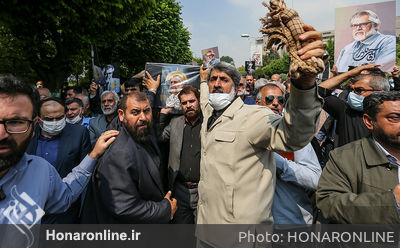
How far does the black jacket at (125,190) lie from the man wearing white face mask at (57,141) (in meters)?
0.77

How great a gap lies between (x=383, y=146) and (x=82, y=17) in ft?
29.3

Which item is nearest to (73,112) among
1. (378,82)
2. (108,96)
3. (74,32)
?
(108,96)

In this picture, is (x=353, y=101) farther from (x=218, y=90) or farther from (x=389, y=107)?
(x=218, y=90)

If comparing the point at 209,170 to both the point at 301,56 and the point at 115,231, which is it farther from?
the point at 301,56

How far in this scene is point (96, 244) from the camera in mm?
2248

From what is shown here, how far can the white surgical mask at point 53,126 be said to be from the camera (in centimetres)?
288

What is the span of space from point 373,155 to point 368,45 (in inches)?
117

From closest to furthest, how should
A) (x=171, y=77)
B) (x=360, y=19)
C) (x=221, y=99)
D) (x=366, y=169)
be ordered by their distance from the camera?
(x=366, y=169), (x=221, y=99), (x=360, y=19), (x=171, y=77)

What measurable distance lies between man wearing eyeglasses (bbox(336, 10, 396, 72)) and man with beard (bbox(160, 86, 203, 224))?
102 inches

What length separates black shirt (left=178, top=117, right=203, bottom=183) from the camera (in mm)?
3027

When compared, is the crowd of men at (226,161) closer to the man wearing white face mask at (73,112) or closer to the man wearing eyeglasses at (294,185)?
the man wearing eyeglasses at (294,185)

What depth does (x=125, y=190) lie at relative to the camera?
82.7 inches

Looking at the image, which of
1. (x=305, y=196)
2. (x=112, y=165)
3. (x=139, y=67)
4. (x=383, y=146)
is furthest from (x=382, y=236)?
(x=139, y=67)

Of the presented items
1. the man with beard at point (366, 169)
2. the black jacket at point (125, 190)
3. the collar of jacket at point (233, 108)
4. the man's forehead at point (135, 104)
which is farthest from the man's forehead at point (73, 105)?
the man with beard at point (366, 169)
